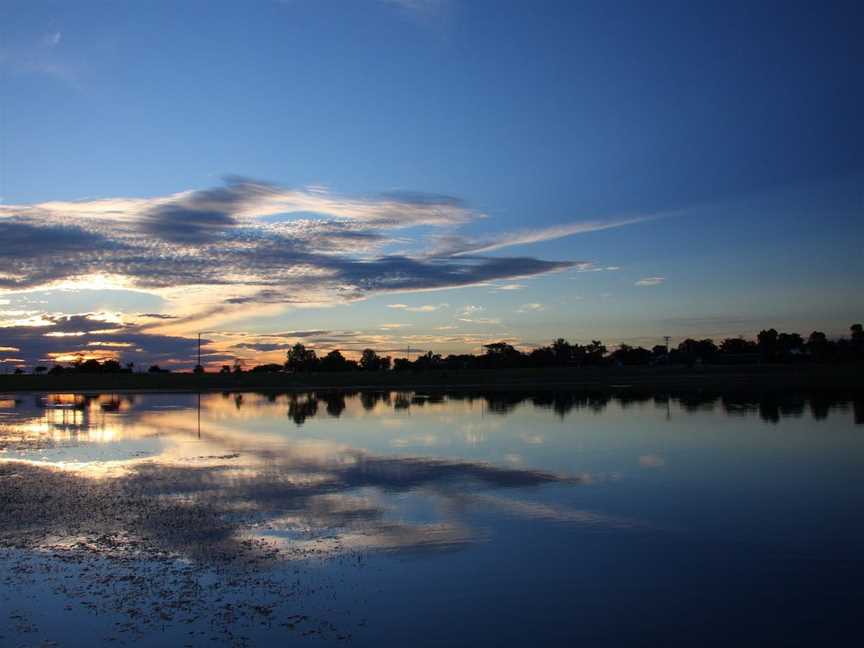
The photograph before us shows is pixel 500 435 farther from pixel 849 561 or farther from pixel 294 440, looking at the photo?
pixel 849 561

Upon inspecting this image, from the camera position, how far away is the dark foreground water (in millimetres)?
11109

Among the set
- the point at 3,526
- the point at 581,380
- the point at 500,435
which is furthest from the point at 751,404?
the point at 581,380

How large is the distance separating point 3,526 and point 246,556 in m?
7.14

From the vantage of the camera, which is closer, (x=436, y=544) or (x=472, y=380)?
(x=436, y=544)

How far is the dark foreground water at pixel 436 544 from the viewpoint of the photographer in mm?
11109

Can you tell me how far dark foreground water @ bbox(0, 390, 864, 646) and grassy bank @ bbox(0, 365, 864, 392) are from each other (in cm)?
8659

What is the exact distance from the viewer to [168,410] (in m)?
64.0

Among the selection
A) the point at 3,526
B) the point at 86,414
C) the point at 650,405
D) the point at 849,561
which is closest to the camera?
the point at 849,561

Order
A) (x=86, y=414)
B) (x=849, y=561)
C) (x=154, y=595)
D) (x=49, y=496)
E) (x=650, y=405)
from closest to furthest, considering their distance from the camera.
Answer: (x=154, y=595) → (x=849, y=561) → (x=49, y=496) → (x=86, y=414) → (x=650, y=405)

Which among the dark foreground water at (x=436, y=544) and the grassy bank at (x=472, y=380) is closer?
the dark foreground water at (x=436, y=544)

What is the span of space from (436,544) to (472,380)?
11632 cm

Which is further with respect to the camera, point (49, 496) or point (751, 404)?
point (751, 404)

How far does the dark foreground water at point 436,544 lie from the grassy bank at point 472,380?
86593mm

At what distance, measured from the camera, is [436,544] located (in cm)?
1581
